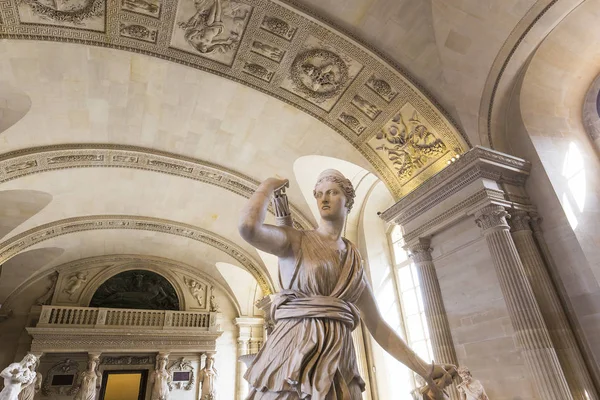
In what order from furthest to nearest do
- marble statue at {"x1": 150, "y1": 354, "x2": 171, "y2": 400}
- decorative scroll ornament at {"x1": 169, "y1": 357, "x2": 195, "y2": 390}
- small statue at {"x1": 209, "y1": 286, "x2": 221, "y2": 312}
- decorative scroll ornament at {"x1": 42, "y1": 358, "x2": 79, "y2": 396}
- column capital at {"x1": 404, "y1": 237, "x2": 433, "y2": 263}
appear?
small statue at {"x1": 209, "y1": 286, "x2": 221, "y2": 312}, decorative scroll ornament at {"x1": 169, "y1": 357, "x2": 195, "y2": 390}, marble statue at {"x1": 150, "y1": 354, "x2": 171, "y2": 400}, decorative scroll ornament at {"x1": 42, "y1": 358, "x2": 79, "y2": 396}, column capital at {"x1": 404, "y1": 237, "x2": 433, "y2": 263}

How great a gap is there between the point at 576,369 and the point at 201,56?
692 cm

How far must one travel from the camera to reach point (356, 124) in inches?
276

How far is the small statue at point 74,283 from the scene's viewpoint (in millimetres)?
12914

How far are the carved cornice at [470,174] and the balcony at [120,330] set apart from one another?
10.7 metres

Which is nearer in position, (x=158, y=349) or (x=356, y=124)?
(x=356, y=124)

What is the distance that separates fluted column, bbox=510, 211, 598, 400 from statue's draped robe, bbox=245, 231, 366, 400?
3.98 metres

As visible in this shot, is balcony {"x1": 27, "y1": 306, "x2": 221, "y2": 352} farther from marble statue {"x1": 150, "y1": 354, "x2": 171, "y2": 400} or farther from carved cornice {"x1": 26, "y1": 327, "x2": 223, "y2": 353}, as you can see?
marble statue {"x1": 150, "y1": 354, "x2": 171, "y2": 400}

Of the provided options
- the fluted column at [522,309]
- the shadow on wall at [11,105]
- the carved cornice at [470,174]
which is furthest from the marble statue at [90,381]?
the fluted column at [522,309]

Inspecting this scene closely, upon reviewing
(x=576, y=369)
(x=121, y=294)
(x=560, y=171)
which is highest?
(x=121, y=294)

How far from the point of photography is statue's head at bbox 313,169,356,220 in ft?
5.83

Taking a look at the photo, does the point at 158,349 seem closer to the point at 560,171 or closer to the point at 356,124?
the point at 356,124

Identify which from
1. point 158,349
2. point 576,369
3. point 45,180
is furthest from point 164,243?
point 576,369

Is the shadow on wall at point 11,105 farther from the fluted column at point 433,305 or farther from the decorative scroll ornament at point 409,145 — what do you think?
the fluted column at point 433,305

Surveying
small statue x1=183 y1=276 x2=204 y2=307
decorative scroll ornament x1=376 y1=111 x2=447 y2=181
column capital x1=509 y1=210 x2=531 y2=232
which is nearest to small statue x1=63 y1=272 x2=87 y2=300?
small statue x1=183 y1=276 x2=204 y2=307
